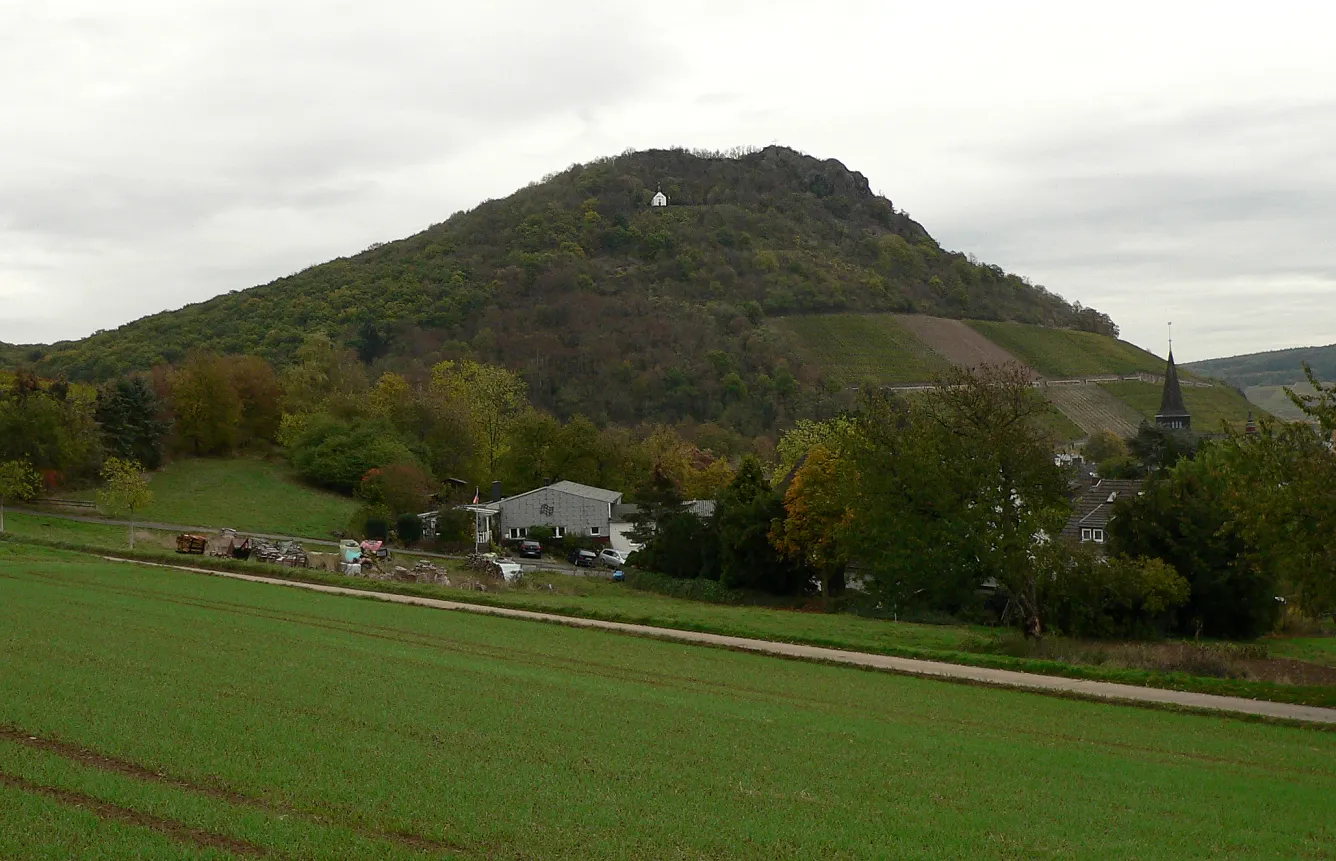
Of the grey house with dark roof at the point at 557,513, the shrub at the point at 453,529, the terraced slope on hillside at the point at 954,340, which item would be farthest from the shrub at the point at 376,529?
the terraced slope on hillside at the point at 954,340

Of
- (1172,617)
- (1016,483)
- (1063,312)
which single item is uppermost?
(1063,312)

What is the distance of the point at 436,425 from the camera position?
9169cm

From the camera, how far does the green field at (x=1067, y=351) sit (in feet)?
507

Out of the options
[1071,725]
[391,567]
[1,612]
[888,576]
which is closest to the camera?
[1071,725]

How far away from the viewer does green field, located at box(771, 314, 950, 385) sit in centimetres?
14050

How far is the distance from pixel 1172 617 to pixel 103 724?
43.8 metres

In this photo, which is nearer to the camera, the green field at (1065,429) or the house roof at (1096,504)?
the house roof at (1096,504)

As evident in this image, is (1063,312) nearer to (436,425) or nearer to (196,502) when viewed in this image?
(436,425)

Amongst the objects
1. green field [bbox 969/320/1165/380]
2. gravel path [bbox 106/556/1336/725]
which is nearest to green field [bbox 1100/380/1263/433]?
green field [bbox 969/320/1165/380]

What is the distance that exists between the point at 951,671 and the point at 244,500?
60.1m

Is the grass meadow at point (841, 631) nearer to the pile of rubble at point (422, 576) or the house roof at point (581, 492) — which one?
the pile of rubble at point (422, 576)

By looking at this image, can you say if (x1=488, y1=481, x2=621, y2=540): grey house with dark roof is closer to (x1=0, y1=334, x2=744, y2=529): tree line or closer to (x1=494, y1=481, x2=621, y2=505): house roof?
(x1=494, y1=481, x2=621, y2=505): house roof

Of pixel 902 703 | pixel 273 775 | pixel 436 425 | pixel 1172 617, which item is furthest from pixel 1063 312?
pixel 273 775

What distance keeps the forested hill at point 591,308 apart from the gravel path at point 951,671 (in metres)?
97.2
